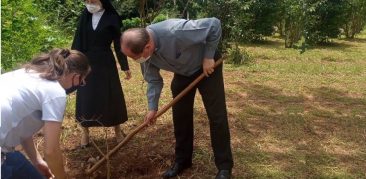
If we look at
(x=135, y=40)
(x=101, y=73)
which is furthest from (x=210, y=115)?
(x=101, y=73)

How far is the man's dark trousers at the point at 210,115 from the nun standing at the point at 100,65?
0.81 m

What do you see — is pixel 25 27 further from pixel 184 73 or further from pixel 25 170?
pixel 25 170

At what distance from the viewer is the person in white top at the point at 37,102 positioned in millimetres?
2109

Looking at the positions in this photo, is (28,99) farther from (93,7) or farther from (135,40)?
(93,7)

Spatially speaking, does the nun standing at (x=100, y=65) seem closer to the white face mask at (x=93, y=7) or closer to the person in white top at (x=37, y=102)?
the white face mask at (x=93, y=7)

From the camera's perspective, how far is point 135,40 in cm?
287

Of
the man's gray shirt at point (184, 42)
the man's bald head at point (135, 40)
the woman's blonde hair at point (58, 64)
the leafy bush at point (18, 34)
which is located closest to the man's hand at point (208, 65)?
the man's gray shirt at point (184, 42)

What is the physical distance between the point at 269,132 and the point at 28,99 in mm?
3366

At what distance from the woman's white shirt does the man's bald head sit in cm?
78

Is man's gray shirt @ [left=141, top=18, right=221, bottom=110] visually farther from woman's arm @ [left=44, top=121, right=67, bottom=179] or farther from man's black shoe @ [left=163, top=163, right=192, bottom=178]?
woman's arm @ [left=44, top=121, right=67, bottom=179]

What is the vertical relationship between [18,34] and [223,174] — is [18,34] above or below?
above

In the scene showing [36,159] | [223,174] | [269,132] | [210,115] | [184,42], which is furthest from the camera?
[269,132]

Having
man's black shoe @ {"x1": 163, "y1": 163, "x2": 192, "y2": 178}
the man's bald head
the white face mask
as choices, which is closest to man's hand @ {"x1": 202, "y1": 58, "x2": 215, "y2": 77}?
the man's bald head

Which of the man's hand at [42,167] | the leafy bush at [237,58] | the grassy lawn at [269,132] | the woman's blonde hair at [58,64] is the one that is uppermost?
the woman's blonde hair at [58,64]
